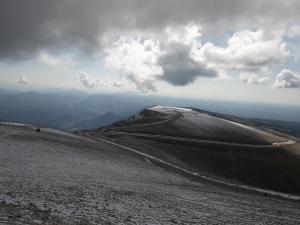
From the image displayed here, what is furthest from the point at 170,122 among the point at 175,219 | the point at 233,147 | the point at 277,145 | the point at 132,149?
the point at 175,219

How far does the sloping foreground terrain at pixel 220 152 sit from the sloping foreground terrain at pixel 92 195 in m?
21.5

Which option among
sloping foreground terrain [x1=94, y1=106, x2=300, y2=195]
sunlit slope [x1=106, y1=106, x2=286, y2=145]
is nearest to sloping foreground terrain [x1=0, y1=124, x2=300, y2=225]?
sloping foreground terrain [x1=94, y1=106, x2=300, y2=195]

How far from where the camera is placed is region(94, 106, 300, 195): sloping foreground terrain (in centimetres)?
7062

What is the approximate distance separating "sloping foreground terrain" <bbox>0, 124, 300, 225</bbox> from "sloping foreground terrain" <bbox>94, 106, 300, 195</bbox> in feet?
70.7

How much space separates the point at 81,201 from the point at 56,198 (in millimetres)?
1852

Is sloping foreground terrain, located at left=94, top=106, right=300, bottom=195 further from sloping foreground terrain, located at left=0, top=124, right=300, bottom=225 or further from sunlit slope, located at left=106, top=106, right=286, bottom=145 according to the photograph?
sloping foreground terrain, located at left=0, top=124, right=300, bottom=225

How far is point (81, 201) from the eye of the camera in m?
24.3

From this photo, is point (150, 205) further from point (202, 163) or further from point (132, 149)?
point (202, 163)

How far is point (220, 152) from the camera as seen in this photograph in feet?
271

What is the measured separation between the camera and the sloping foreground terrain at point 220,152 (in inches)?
2781

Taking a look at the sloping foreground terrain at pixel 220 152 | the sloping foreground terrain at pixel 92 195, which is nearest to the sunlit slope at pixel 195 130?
the sloping foreground terrain at pixel 220 152

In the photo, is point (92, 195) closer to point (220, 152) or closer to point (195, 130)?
point (220, 152)

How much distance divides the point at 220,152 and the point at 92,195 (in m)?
59.8

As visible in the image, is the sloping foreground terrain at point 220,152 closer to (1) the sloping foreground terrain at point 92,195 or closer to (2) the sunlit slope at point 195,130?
(2) the sunlit slope at point 195,130
